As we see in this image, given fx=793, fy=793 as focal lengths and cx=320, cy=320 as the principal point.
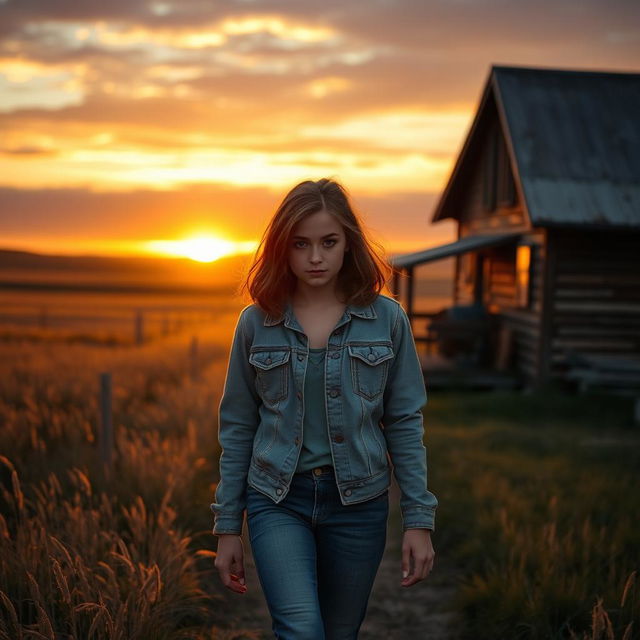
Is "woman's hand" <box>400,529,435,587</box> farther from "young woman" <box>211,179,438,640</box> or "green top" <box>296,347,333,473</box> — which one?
"green top" <box>296,347,333,473</box>

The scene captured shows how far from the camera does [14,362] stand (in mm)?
12859

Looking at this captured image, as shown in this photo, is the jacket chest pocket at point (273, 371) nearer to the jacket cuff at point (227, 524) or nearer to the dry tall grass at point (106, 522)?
the jacket cuff at point (227, 524)

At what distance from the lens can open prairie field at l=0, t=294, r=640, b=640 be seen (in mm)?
3428

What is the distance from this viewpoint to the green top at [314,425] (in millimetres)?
2590

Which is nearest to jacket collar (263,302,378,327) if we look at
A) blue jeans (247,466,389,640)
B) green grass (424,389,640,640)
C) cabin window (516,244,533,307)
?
blue jeans (247,466,389,640)

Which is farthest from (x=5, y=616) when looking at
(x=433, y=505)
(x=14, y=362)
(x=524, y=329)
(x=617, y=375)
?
(x=524, y=329)

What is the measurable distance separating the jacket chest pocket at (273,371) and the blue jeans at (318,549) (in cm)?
28

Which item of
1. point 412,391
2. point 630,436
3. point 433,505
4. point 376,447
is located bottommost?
point 630,436

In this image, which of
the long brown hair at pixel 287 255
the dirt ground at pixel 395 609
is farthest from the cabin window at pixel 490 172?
the long brown hair at pixel 287 255

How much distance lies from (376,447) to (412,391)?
23cm

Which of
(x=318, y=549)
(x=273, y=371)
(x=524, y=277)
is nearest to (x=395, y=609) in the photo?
(x=318, y=549)

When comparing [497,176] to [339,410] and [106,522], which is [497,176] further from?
[339,410]

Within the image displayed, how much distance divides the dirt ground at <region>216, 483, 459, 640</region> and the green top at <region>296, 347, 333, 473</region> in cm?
154

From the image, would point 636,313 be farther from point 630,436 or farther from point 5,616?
point 5,616
